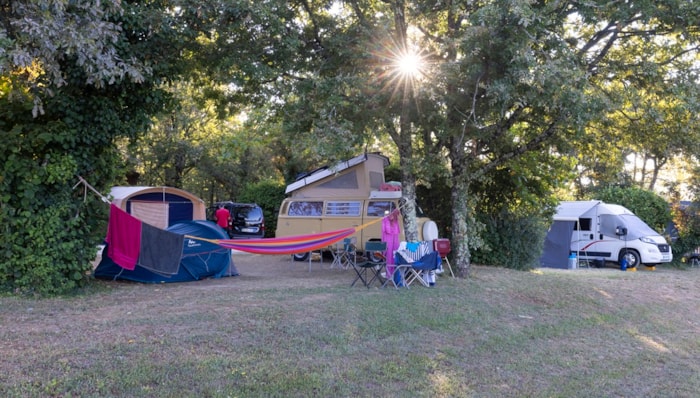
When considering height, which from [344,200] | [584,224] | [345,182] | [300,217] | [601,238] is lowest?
[601,238]

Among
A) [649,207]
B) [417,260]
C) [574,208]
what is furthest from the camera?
[649,207]

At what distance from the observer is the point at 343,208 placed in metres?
14.2

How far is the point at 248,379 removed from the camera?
489 centimetres

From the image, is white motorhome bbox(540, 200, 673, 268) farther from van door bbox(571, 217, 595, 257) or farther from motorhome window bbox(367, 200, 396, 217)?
motorhome window bbox(367, 200, 396, 217)

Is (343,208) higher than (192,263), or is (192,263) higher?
(343,208)

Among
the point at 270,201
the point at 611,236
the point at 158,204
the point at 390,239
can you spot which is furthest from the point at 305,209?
the point at 611,236

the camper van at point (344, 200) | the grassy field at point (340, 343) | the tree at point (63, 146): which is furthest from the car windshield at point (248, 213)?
the tree at point (63, 146)

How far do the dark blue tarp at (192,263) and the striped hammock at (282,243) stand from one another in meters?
0.50

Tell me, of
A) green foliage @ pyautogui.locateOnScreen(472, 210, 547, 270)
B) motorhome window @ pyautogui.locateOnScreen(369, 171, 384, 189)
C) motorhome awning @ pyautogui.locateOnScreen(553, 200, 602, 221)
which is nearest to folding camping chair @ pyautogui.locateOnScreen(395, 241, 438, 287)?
motorhome window @ pyautogui.locateOnScreen(369, 171, 384, 189)

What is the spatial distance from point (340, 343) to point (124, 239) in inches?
191

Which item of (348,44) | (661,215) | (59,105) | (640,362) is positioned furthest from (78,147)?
(661,215)

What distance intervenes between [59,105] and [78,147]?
2.23 ft

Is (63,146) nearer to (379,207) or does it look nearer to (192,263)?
(192,263)

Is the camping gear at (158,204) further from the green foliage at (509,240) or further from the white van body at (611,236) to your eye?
the white van body at (611,236)
